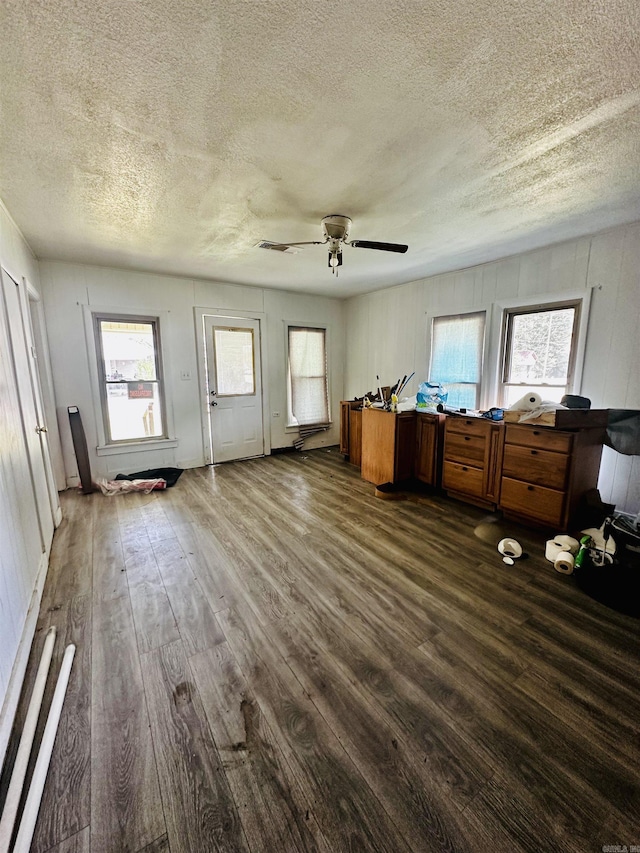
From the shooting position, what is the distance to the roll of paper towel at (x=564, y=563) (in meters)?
2.30

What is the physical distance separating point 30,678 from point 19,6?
2.56 meters

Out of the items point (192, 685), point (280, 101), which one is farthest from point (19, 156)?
point (192, 685)

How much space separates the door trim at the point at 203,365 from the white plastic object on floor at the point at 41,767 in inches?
134

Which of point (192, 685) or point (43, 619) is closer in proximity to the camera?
point (192, 685)

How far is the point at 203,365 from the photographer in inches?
184

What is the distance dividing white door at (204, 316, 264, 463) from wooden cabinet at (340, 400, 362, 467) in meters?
1.30


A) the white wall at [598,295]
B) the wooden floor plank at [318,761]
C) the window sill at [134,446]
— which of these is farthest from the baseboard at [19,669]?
the white wall at [598,295]

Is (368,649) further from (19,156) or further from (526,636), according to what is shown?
(19,156)

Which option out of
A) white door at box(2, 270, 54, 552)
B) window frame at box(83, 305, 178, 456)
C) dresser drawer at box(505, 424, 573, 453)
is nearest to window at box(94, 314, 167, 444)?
window frame at box(83, 305, 178, 456)

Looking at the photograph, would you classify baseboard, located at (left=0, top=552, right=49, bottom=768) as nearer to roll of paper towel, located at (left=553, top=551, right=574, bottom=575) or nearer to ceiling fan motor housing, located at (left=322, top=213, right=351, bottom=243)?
roll of paper towel, located at (left=553, top=551, right=574, bottom=575)

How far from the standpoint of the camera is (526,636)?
1.77 meters

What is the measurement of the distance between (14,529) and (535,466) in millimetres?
3596

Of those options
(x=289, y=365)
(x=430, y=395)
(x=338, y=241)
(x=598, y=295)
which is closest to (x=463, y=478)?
(x=430, y=395)

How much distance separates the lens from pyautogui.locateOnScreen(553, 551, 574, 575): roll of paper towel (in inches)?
90.6
